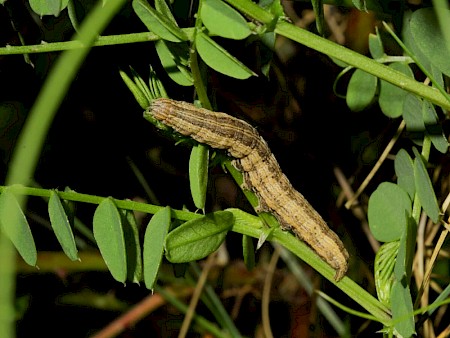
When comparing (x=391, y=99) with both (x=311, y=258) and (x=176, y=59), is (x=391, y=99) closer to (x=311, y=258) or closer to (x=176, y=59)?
(x=311, y=258)

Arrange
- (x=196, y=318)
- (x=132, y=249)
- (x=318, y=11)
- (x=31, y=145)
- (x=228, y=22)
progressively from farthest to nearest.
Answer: (x=196, y=318)
(x=132, y=249)
(x=318, y=11)
(x=228, y=22)
(x=31, y=145)

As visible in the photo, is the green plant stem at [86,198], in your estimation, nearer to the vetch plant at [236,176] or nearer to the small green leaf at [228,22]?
the vetch plant at [236,176]

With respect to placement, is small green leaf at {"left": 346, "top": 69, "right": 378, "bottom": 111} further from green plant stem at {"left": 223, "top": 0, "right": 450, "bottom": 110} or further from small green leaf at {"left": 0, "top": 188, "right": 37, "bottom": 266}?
small green leaf at {"left": 0, "top": 188, "right": 37, "bottom": 266}

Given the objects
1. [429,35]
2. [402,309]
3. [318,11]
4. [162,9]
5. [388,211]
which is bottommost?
[402,309]

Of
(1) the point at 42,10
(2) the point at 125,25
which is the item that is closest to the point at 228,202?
(2) the point at 125,25

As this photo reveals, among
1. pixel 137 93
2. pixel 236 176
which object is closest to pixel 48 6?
pixel 137 93

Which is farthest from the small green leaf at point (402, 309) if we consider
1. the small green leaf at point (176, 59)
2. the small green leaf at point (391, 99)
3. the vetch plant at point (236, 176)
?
the small green leaf at point (176, 59)
